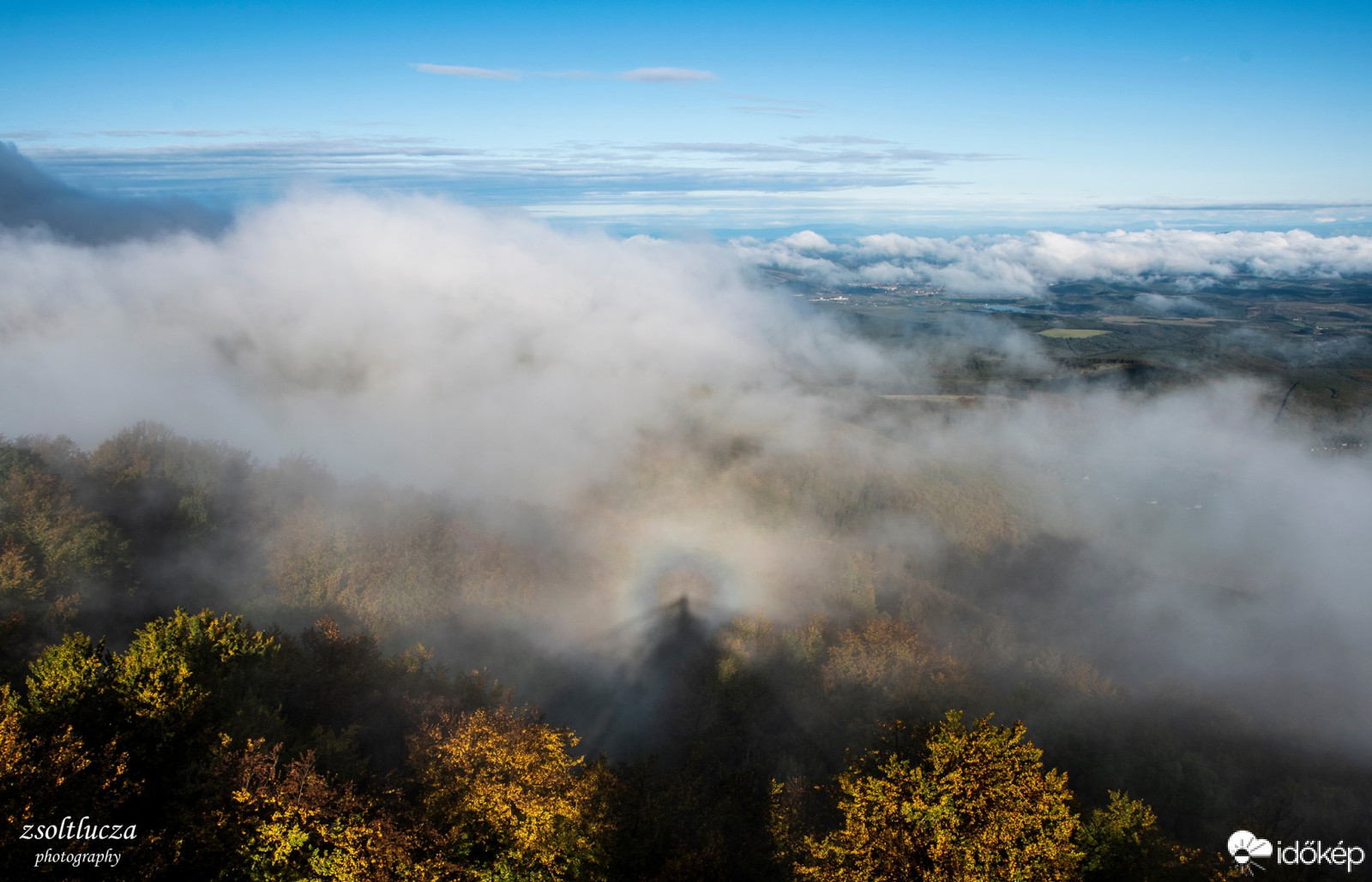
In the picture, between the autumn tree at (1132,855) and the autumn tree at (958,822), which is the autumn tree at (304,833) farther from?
the autumn tree at (1132,855)

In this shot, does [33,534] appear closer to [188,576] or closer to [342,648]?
[188,576]

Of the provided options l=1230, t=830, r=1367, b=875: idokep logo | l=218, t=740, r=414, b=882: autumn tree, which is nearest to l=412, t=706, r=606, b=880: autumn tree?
l=218, t=740, r=414, b=882: autumn tree

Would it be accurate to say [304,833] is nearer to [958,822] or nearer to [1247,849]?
[958,822]

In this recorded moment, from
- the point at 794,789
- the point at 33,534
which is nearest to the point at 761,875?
the point at 794,789

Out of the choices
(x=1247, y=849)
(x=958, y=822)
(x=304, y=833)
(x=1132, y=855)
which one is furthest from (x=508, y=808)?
(x=1247, y=849)

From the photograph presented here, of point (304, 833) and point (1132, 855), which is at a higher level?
point (304, 833)

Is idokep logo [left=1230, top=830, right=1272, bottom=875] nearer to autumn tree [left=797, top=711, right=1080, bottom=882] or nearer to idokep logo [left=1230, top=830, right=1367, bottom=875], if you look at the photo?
idokep logo [left=1230, top=830, right=1367, bottom=875]
